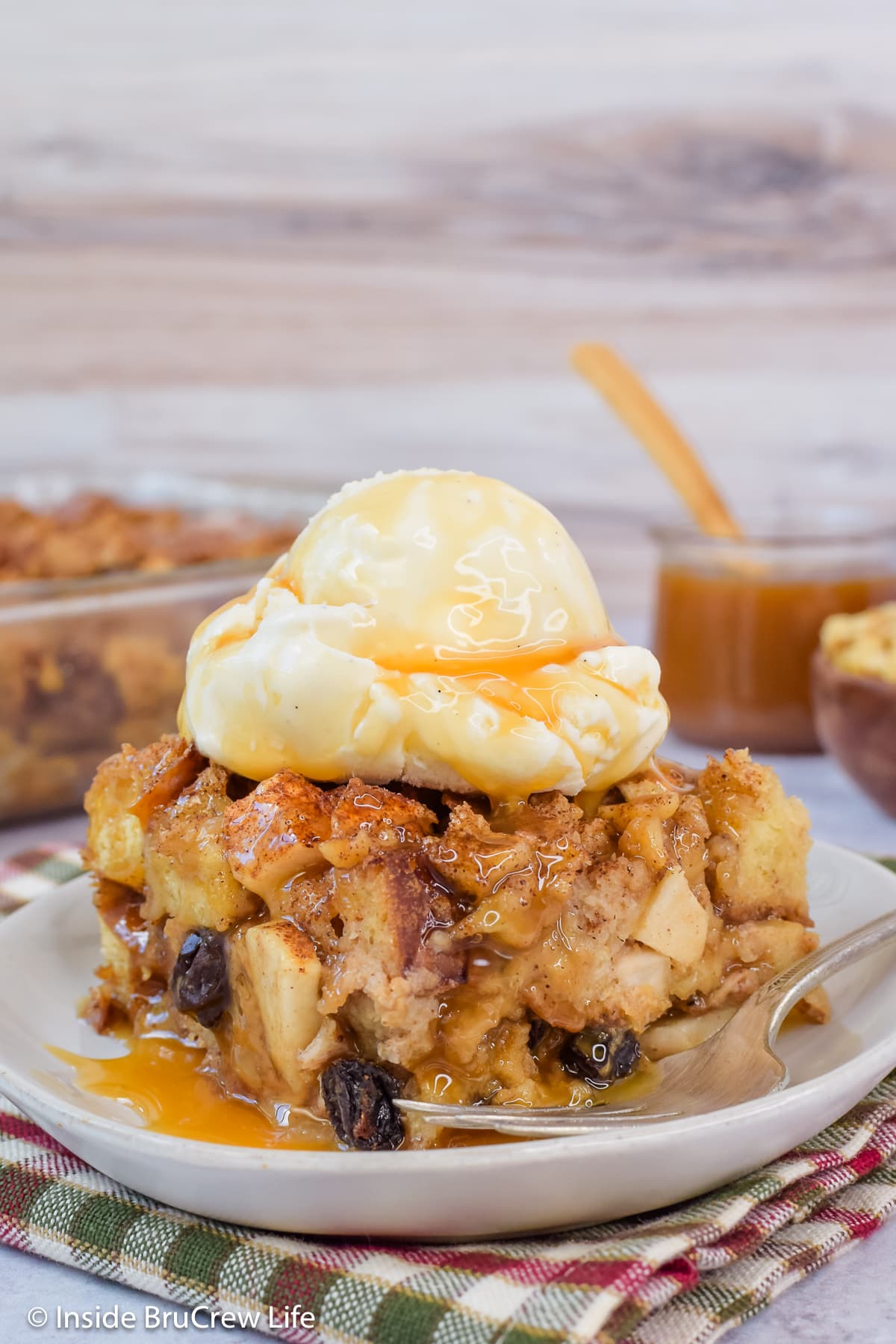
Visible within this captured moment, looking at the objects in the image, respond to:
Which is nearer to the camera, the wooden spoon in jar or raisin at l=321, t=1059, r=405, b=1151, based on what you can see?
raisin at l=321, t=1059, r=405, b=1151

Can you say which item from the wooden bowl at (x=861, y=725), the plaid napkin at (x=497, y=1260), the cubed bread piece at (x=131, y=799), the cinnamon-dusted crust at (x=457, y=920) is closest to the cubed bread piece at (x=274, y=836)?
the cinnamon-dusted crust at (x=457, y=920)

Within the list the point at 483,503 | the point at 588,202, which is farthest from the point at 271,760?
the point at 588,202

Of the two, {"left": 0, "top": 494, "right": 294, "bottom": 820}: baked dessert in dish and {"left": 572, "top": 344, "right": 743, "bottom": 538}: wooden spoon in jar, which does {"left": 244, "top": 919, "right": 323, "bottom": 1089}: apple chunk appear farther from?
{"left": 572, "top": 344, "right": 743, "bottom": 538}: wooden spoon in jar

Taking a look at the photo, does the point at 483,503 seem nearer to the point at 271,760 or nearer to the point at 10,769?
the point at 271,760

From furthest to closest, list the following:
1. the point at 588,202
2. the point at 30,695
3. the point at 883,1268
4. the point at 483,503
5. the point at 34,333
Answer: the point at 34,333 < the point at 588,202 < the point at 30,695 < the point at 483,503 < the point at 883,1268

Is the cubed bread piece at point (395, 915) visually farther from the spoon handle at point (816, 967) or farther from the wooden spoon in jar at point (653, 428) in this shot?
the wooden spoon in jar at point (653, 428)

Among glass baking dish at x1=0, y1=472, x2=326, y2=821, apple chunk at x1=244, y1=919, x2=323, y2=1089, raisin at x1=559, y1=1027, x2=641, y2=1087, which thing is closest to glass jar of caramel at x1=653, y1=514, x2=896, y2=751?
glass baking dish at x1=0, y1=472, x2=326, y2=821
